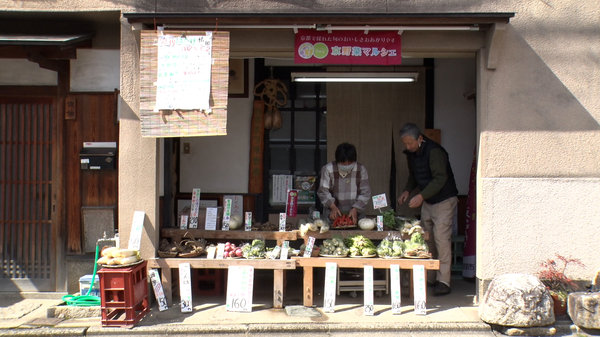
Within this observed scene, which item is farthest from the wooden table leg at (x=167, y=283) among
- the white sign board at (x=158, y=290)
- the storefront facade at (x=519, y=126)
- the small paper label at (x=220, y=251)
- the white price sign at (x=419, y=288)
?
the white price sign at (x=419, y=288)

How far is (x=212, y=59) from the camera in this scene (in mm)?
7363

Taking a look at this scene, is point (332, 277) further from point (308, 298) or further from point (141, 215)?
point (141, 215)

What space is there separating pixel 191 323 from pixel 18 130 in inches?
161

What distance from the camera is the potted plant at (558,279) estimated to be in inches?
280

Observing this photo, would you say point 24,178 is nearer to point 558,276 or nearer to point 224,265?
point 224,265

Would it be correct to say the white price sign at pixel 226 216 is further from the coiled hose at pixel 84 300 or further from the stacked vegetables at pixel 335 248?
the coiled hose at pixel 84 300

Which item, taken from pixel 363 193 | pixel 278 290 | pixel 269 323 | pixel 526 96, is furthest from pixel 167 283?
pixel 526 96

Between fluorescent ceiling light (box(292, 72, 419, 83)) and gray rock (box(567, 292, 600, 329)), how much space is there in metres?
4.18

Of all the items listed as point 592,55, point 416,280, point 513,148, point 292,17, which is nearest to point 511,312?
point 416,280

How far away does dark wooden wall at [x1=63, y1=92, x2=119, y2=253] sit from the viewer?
8.25 m

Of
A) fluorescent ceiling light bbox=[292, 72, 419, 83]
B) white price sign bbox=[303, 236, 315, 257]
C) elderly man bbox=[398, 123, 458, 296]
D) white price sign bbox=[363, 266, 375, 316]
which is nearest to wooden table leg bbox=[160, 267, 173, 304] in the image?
white price sign bbox=[303, 236, 315, 257]

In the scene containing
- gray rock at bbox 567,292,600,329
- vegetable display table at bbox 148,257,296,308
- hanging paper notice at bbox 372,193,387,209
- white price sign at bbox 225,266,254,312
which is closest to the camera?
gray rock at bbox 567,292,600,329

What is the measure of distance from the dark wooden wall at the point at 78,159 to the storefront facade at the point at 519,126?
29.1 inches

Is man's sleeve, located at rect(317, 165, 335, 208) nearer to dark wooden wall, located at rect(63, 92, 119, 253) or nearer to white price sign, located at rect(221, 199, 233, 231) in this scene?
white price sign, located at rect(221, 199, 233, 231)
